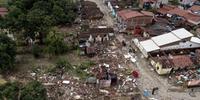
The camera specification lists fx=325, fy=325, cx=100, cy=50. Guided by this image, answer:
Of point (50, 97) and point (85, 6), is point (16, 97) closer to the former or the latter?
point (50, 97)

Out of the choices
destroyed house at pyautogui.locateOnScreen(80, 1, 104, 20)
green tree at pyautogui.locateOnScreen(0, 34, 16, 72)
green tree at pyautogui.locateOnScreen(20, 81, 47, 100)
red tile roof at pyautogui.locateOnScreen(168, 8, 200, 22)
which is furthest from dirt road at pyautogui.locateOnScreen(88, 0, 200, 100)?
green tree at pyautogui.locateOnScreen(0, 34, 16, 72)

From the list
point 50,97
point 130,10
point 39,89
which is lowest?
point 50,97

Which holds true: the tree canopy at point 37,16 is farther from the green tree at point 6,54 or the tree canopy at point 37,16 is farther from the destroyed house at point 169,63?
the destroyed house at point 169,63

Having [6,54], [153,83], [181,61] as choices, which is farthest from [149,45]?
[6,54]

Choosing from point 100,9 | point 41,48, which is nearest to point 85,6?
point 100,9

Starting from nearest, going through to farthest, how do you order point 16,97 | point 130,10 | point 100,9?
point 16,97
point 130,10
point 100,9

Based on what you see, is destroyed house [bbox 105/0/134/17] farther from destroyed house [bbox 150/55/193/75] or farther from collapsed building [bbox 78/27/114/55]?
destroyed house [bbox 150/55/193/75]

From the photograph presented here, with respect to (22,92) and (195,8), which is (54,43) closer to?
(22,92)
